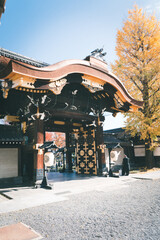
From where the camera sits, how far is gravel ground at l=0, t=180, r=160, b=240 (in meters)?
A: 3.35

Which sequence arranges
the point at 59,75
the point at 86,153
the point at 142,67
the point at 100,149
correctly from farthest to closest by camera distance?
the point at 142,67 < the point at 86,153 < the point at 100,149 < the point at 59,75

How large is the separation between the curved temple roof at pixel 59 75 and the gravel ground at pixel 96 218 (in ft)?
16.1

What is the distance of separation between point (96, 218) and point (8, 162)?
7.68 meters

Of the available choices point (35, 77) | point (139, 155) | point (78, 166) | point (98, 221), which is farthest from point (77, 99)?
point (139, 155)

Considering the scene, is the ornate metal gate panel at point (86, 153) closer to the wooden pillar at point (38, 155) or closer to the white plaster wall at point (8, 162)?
the wooden pillar at point (38, 155)

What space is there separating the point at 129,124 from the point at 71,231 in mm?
12066

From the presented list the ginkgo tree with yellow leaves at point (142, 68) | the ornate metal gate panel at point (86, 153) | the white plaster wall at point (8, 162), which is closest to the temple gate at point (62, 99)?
the ornate metal gate panel at point (86, 153)

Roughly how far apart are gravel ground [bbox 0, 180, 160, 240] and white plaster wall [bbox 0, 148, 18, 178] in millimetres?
5686

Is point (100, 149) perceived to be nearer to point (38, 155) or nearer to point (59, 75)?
Answer: point (38, 155)

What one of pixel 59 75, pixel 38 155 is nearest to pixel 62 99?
pixel 59 75

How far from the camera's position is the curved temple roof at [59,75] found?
6.79 metres

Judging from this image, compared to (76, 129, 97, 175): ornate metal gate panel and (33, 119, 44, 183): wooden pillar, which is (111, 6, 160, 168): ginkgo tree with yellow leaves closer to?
(76, 129, 97, 175): ornate metal gate panel

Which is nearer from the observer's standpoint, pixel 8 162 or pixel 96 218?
pixel 96 218

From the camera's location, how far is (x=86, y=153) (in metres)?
12.6
